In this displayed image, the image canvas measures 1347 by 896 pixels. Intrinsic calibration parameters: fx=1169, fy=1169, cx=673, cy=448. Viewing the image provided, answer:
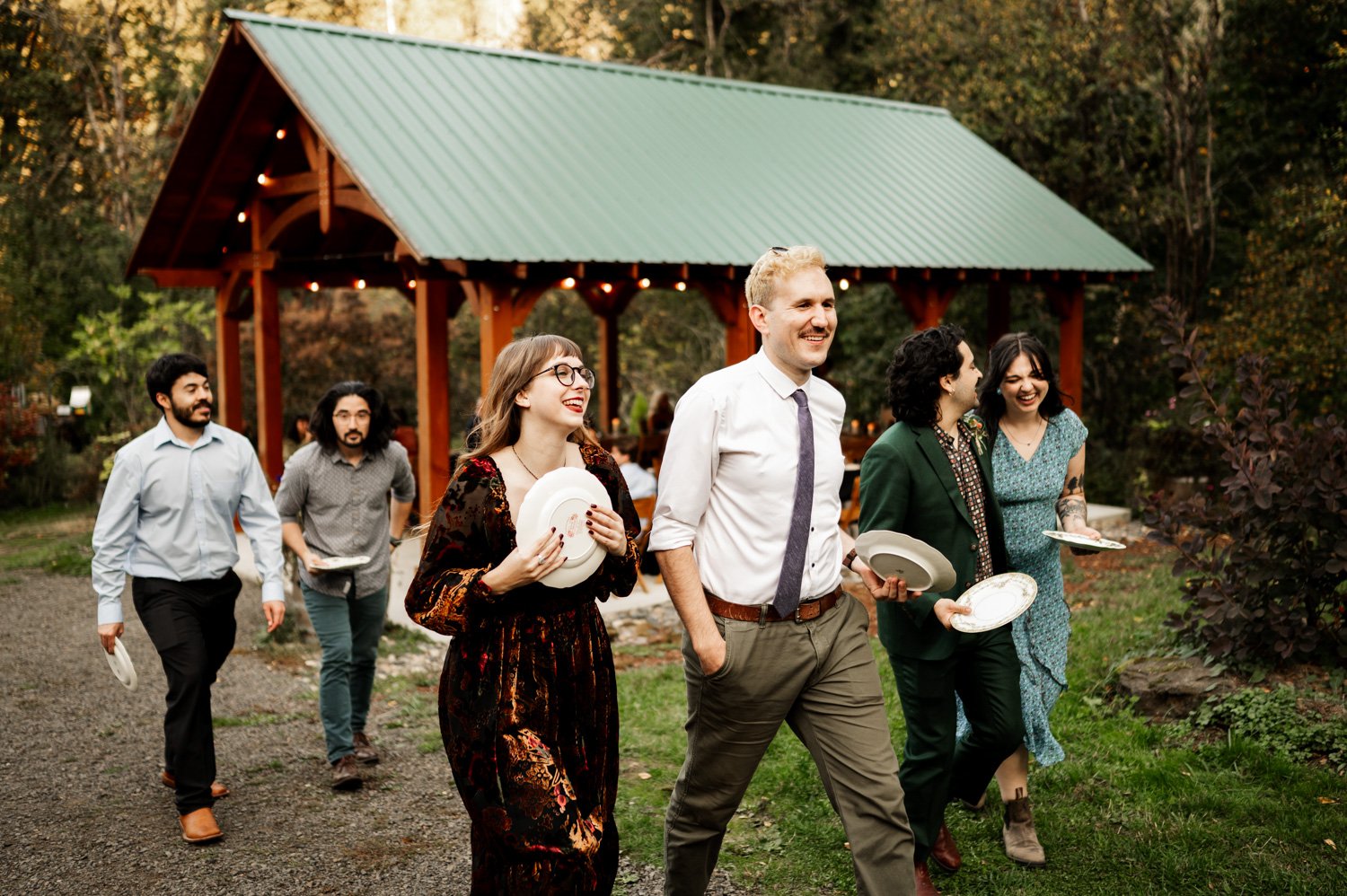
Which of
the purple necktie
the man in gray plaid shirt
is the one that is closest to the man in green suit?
the purple necktie

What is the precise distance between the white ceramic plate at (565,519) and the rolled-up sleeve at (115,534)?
8.66ft

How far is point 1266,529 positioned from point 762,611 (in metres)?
3.61

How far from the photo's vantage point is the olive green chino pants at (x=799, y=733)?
10.9 feet

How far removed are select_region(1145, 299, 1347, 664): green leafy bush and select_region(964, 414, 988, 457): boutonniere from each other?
6.98 ft

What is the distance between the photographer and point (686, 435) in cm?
331

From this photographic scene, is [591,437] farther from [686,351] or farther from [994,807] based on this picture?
[686,351]

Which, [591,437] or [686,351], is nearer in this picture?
[591,437]

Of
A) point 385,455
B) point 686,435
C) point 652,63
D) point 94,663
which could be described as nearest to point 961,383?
point 686,435

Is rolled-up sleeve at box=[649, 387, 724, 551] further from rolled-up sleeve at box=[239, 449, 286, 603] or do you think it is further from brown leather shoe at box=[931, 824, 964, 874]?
rolled-up sleeve at box=[239, 449, 286, 603]

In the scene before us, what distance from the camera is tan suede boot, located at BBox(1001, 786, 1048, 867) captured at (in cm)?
429

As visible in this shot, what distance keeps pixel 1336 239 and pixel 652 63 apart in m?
16.3

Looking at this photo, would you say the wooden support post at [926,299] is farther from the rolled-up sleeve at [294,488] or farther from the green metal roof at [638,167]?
the rolled-up sleeve at [294,488]

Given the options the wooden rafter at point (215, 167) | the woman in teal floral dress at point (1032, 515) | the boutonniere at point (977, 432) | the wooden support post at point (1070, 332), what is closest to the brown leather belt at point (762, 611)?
the boutonniere at point (977, 432)

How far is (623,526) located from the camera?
3.24m
